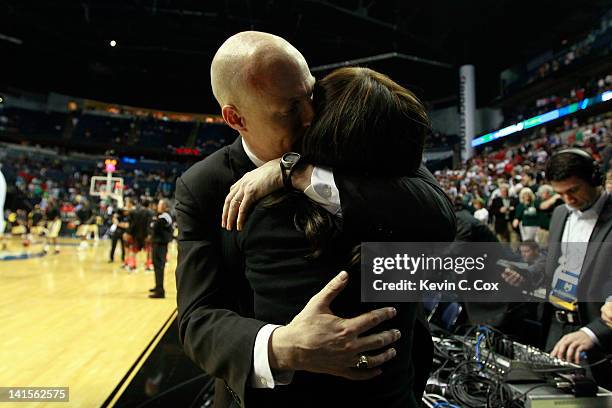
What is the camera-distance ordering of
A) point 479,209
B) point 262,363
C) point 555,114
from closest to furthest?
point 262,363
point 479,209
point 555,114

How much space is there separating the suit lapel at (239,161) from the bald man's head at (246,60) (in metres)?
0.10

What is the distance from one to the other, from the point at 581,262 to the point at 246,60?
1595 mm

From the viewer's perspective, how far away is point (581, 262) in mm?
1600

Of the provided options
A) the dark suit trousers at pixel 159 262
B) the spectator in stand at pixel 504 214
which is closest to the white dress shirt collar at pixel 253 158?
the dark suit trousers at pixel 159 262

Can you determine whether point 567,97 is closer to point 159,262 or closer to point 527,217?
point 527,217

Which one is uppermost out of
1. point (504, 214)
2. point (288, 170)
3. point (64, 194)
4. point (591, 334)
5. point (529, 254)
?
point (64, 194)

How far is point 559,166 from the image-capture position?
1.70 m

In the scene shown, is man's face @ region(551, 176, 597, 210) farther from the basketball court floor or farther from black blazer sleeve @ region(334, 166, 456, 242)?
the basketball court floor

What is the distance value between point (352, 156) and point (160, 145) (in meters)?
24.8

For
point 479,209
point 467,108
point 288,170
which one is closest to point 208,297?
point 288,170

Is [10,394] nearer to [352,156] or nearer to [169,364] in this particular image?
[169,364]

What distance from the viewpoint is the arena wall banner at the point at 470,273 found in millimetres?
646

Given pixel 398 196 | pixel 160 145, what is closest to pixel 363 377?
pixel 398 196

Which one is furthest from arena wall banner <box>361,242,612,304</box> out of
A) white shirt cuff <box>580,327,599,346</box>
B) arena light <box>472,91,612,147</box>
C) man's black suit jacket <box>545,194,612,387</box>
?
arena light <box>472,91,612,147</box>
